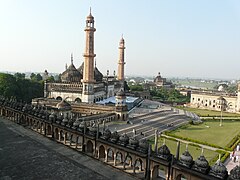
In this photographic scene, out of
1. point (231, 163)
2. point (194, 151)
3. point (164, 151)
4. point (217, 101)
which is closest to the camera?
point (164, 151)

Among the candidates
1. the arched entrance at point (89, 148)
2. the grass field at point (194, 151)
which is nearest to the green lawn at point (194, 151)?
the grass field at point (194, 151)

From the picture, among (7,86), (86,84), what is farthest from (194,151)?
(7,86)

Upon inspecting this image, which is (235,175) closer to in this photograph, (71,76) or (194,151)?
(194,151)

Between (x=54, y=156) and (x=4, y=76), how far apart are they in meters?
38.2

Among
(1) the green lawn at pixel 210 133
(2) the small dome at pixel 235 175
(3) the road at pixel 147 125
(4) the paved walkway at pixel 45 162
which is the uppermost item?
(2) the small dome at pixel 235 175

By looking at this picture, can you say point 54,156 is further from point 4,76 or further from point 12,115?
point 4,76

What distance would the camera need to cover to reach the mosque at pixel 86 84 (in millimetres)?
48906

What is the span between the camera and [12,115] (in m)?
29.2

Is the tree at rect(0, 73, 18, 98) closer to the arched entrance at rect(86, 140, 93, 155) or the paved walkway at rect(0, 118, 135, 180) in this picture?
the paved walkway at rect(0, 118, 135, 180)

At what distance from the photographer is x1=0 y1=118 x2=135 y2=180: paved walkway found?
46.4ft

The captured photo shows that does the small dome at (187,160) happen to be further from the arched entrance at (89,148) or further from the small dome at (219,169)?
the arched entrance at (89,148)

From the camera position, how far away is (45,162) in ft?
52.4

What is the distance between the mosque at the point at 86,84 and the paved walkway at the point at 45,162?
2873 cm

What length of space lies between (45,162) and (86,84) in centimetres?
3369
